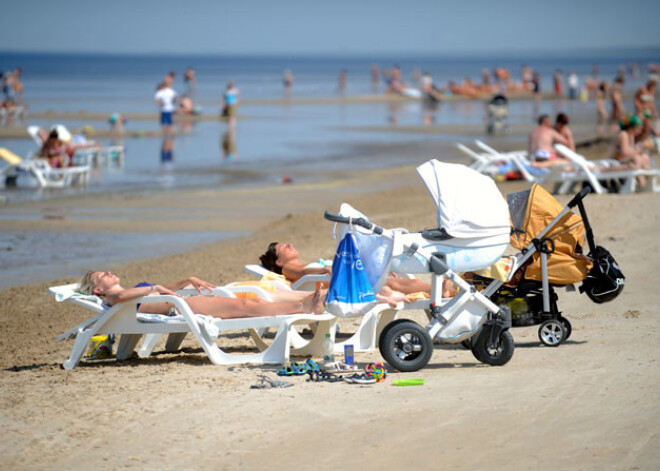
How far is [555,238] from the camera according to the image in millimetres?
7145

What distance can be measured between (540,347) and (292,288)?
205 cm

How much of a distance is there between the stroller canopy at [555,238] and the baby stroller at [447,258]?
0.63 metres

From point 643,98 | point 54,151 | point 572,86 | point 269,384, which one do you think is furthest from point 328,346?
point 572,86

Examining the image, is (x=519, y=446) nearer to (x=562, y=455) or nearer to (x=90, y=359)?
(x=562, y=455)

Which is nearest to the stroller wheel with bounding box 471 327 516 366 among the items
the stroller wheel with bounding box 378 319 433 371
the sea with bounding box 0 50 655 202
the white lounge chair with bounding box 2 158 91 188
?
the stroller wheel with bounding box 378 319 433 371

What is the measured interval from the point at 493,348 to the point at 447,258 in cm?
66

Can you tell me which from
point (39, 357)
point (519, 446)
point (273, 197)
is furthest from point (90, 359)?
point (273, 197)

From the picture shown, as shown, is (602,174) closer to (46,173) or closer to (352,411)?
(352,411)

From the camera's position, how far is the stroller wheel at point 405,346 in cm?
632

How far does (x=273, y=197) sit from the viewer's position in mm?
17047

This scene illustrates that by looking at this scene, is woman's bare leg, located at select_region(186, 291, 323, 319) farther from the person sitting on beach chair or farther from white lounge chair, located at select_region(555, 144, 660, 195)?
the person sitting on beach chair

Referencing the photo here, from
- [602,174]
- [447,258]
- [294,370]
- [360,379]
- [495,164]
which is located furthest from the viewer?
[495,164]

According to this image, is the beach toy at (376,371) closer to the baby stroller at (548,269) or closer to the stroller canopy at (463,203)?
the stroller canopy at (463,203)

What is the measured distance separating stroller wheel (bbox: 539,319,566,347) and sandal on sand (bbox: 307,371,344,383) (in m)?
1.66
